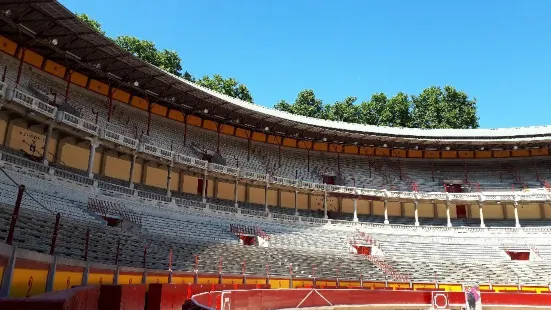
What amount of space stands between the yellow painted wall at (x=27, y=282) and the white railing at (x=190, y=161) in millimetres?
25190

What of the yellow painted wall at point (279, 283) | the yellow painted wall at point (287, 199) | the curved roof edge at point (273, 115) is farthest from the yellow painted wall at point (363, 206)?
the yellow painted wall at point (279, 283)

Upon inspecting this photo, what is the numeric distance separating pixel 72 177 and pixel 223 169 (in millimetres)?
15001

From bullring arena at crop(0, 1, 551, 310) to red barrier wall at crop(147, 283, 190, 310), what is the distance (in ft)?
0.24

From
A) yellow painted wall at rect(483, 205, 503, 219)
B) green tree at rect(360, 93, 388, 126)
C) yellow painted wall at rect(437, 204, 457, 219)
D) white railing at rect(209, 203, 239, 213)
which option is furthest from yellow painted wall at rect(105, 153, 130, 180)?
green tree at rect(360, 93, 388, 126)

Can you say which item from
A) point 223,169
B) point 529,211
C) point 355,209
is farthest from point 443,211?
point 223,169

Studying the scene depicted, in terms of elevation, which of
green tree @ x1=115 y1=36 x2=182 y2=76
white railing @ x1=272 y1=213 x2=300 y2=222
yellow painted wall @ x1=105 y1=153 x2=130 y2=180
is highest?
green tree @ x1=115 y1=36 x2=182 y2=76

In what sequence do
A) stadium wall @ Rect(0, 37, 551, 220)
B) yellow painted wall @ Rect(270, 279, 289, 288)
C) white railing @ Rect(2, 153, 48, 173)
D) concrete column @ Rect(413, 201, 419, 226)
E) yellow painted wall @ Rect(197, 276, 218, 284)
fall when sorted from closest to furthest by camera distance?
1. white railing @ Rect(2, 153, 48, 173)
2. yellow painted wall @ Rect(197, 276, 218, 284)
3. yellow painted wall @ Rect(270, 279, 289, 288)
4. stadium wall @ Rect(0, 37, 551, 220)
5. concrete column @ Rect(413, 201, 419, 226)

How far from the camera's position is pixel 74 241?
20.5m

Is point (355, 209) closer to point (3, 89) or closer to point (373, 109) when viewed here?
point (3, 89)

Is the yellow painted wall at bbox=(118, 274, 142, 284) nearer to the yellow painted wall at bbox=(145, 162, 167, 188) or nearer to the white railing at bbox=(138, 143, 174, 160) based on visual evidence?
the white railing at bbox=(138, 143, 174, 160)

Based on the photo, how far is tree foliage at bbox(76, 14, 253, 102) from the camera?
264 ft

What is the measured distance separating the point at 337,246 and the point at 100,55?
26.9 meters

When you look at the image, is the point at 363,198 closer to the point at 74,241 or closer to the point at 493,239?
the point at 493,239

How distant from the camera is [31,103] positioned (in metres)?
28.8
